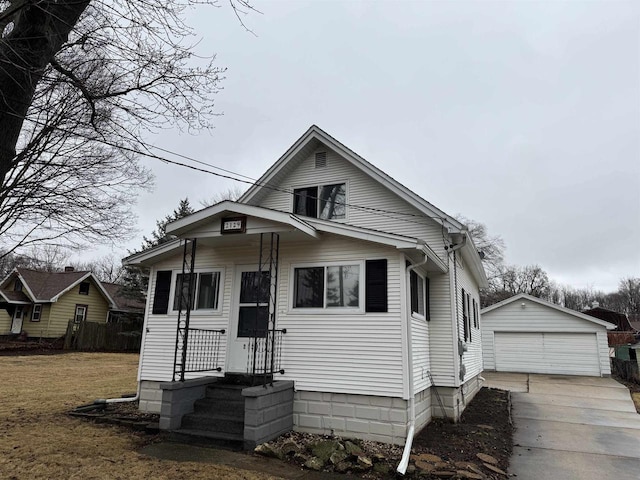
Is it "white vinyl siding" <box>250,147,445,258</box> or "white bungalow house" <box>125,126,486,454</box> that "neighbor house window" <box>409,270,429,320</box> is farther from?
"white vinyl siding" <box>250,147,445,258</box>

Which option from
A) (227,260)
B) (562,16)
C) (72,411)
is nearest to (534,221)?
(562,16)

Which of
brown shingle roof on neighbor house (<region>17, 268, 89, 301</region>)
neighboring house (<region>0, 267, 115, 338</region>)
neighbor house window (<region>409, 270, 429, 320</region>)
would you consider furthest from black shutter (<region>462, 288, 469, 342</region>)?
brown shingle roof on neighbor house (<region>17, 268, 89, 301</region>)

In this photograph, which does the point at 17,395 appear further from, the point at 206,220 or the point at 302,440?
the point at 302,440

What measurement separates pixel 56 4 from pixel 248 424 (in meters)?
5.52

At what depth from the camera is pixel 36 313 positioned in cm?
2761

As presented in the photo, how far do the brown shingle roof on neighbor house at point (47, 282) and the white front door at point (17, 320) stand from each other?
173 cm

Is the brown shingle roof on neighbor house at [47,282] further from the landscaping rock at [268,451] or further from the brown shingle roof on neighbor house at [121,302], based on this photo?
the landscaping rock at [268,451]

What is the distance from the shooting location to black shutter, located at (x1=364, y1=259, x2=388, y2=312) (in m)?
6.98

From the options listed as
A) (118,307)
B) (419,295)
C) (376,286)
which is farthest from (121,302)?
(376,286)

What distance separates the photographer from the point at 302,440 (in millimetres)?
6617

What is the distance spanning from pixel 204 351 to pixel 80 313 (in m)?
26.3

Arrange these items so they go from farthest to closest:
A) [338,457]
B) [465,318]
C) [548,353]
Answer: [548,353] → [465,318] → [338,457]

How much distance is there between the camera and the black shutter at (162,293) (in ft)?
28.5

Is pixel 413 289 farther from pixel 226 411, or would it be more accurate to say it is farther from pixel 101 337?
pixel 101 337
